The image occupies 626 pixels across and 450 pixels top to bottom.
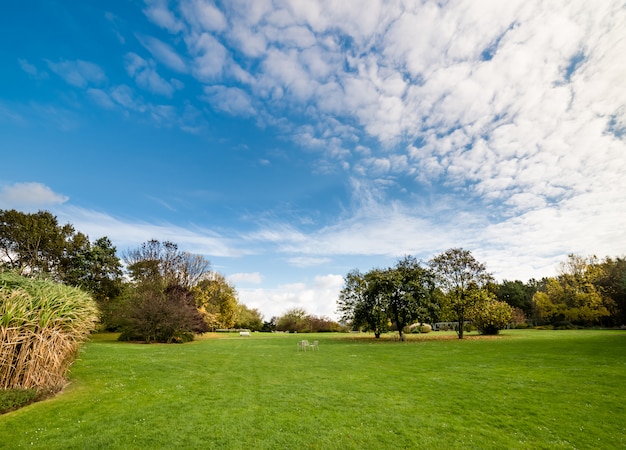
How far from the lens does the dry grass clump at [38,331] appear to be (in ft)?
32.0

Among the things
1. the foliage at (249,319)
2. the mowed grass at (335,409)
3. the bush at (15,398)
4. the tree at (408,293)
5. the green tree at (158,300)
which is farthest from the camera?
the foliage at (249,319)

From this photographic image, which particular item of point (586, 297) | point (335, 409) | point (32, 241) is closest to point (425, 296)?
point (335, 409)

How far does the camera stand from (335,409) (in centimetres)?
934

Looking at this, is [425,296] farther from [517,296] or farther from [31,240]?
[517,296]

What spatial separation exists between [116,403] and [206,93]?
19.8m

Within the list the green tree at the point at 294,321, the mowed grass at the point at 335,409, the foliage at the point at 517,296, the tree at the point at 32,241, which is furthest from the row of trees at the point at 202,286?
the green tree at the point at 294,321

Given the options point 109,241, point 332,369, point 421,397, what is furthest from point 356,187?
point 109,241

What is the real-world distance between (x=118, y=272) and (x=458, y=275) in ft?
155

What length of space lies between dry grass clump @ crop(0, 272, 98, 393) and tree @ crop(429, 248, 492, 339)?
3398 cm

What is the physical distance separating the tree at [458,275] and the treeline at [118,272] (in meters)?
31.0

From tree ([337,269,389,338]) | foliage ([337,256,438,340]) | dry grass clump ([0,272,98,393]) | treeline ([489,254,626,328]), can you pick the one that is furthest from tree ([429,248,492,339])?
dry grass clump ([0,272,98,393])

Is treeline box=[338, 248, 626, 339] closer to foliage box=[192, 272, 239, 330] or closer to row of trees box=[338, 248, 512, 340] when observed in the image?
row of trees box=[338, 248, 512, 340]

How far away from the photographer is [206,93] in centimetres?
2220

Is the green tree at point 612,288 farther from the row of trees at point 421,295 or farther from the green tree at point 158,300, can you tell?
the green tree at point 158,300
